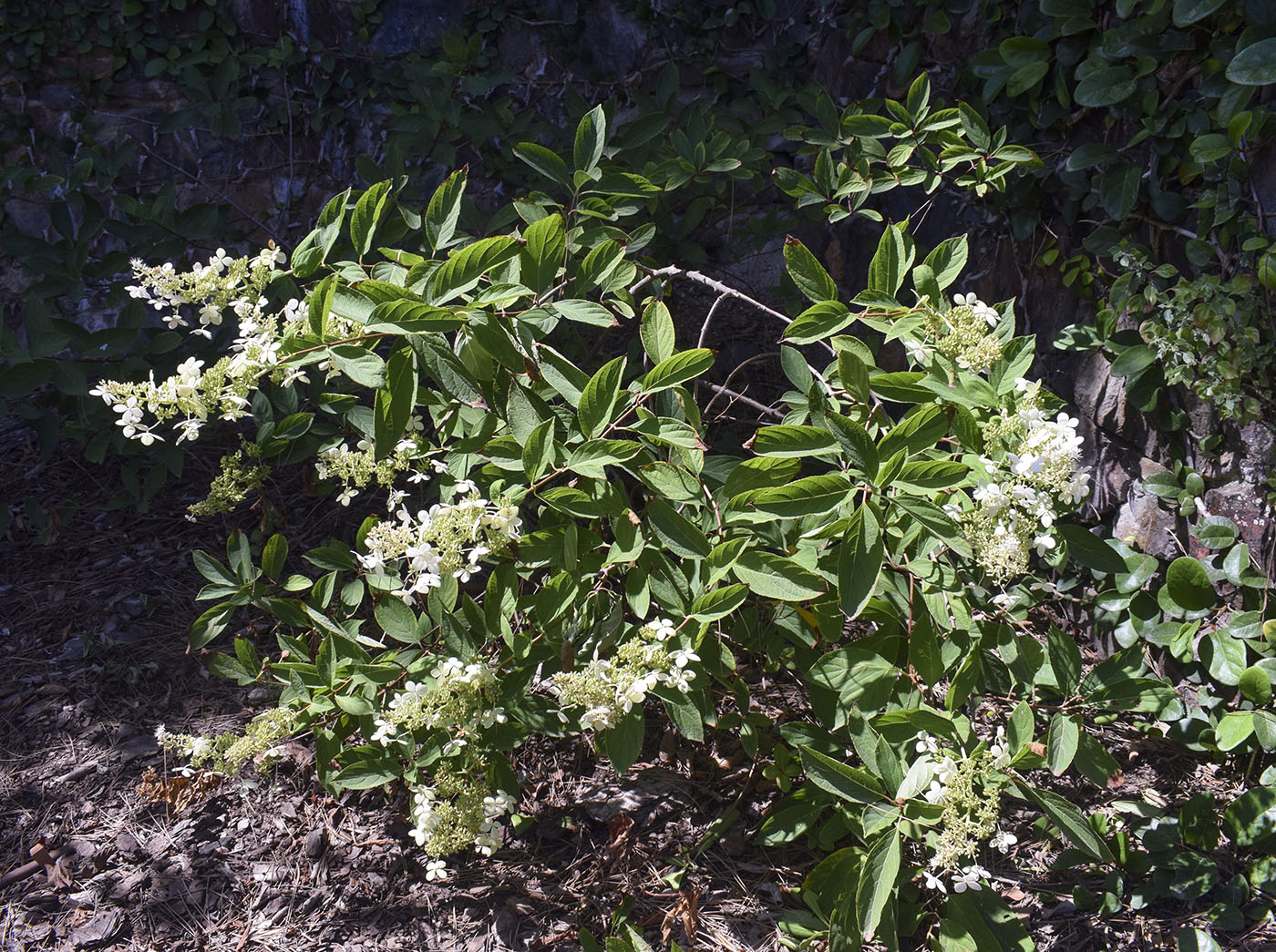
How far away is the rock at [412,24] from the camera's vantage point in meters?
3.02

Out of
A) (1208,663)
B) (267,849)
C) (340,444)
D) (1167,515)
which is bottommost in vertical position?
(267,849)

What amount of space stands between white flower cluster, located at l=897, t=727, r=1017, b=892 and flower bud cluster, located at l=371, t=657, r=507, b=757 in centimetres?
69

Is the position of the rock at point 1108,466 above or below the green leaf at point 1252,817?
above

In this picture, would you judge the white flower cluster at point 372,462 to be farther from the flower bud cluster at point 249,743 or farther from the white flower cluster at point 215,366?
the flower bud cluster at point 249,743

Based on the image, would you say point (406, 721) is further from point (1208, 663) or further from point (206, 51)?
point (206, 51)

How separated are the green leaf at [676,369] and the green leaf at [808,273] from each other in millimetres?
248

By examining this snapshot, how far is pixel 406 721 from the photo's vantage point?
1.38 m

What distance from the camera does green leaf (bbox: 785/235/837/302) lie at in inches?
57.7

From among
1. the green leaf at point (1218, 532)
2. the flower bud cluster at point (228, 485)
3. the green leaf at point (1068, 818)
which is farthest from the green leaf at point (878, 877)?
the flower bud cluster at point (228, 485)

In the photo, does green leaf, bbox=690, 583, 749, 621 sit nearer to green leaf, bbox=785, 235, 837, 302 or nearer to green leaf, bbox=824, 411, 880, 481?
green leaf, bbox=824, 411, 880, 481

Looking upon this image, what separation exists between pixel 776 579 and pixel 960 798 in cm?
41

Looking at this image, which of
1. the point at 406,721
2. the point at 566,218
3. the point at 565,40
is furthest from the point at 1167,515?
the point at 565,40

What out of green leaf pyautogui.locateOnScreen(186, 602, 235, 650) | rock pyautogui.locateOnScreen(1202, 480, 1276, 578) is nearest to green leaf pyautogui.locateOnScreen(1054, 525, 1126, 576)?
rock pyautogui.locateOnScreen(1202, 480, 1276, 578)

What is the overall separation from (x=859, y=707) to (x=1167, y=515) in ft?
3.52
